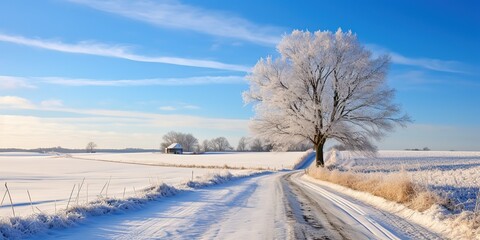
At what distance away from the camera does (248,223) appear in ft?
29.9

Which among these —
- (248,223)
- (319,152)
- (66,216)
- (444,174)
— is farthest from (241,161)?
(66,216)

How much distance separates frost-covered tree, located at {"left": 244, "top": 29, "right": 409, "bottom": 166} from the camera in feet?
104

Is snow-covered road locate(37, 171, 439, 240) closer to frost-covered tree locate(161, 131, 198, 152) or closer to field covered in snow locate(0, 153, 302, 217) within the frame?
field covered in snow locate(0, 153, 302, 217)

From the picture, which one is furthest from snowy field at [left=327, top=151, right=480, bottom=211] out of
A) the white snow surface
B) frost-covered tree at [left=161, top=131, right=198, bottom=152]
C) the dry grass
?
frost-covered tree at [left=161, top=131, right=198, bottom=152]

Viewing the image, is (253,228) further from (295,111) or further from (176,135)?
(176,135)

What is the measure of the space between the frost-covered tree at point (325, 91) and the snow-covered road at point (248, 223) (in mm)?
19908

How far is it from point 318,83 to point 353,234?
25.8 m

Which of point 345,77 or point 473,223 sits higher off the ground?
point 345,77

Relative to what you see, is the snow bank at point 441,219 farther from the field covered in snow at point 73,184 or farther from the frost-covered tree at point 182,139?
the frost-covered tree at point 182,139

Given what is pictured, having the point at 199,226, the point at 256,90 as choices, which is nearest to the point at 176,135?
the point at 256,90

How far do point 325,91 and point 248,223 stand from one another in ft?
80.4

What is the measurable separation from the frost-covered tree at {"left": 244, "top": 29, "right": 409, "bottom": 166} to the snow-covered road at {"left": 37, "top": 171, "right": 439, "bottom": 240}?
65.3 feet

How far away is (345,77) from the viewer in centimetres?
3194

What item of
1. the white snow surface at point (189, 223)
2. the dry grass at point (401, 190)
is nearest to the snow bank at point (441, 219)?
the dry grass at point (401, 190)
